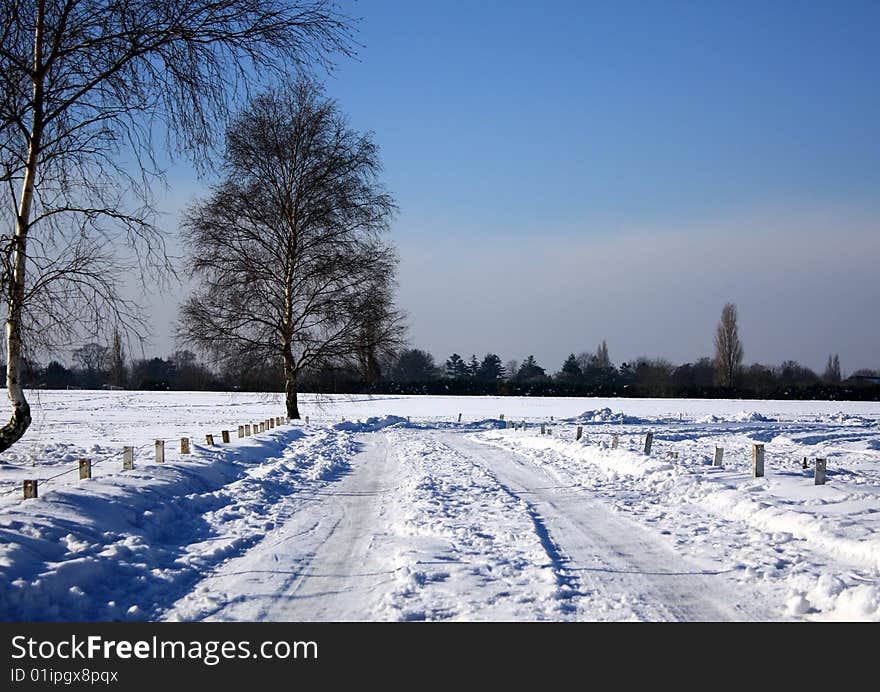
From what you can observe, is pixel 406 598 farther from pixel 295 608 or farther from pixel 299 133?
pixel 299 133

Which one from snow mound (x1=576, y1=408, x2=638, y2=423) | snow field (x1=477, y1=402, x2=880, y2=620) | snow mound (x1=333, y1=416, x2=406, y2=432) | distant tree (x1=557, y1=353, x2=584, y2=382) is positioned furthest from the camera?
distant tree (x1=557, y1=353, x2=584, y2=382)

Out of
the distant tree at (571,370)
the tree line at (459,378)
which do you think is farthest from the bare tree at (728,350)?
the distant tree at (571,370)

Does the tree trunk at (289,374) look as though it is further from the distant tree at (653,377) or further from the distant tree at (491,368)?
the distant tree at (491,368)

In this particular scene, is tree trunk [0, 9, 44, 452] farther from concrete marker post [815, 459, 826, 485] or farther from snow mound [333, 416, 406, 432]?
snow mound [333, 416, 406, 432]

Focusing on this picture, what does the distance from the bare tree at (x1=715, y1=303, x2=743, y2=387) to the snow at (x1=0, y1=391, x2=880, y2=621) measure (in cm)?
7708

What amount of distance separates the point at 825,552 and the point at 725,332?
89075 millimetres

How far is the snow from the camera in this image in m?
5.77

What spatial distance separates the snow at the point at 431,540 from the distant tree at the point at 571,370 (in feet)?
301

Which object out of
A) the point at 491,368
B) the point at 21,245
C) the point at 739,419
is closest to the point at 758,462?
the point at 21,245

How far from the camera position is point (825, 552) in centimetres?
789

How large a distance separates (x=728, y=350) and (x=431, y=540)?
90.9 m

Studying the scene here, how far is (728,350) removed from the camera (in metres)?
91.1

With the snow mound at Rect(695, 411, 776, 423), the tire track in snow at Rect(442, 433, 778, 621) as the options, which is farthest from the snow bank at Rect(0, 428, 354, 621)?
the snow mound at Rect(695, 411, 776, 423)

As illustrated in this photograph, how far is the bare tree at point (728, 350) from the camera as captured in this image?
297 ft
